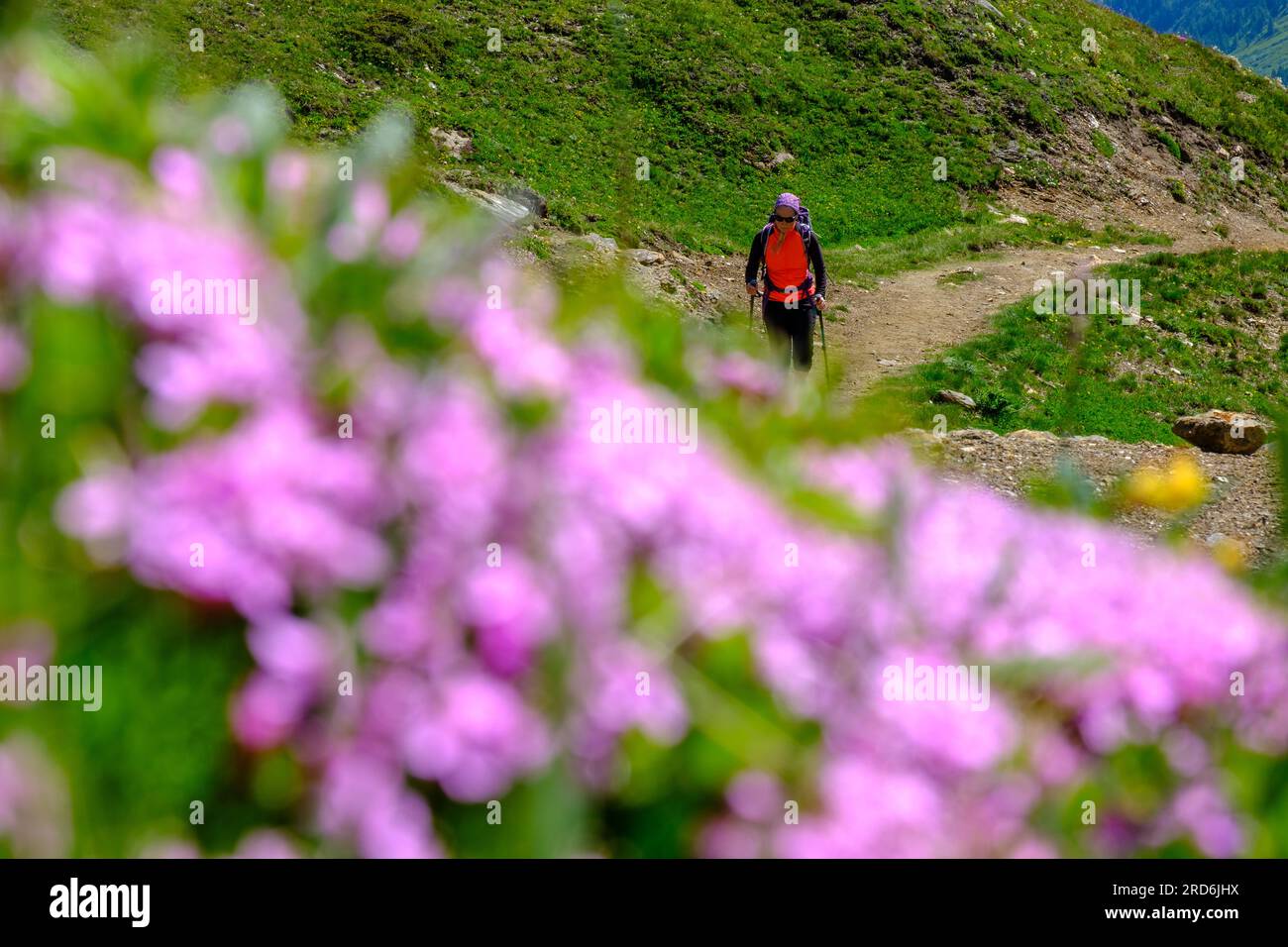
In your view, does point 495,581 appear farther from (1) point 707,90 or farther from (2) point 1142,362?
(1) point 707,90

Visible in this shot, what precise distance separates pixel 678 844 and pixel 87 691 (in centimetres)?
77

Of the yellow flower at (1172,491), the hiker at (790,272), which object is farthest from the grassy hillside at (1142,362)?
the yellow flower at (1172,491)

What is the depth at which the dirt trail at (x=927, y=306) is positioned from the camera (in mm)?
17797

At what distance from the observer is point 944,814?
1.45 m

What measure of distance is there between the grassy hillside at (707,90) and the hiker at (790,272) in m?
12.2

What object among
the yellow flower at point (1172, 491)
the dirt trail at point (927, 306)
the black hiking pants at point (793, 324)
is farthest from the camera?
the dirt trail at point (927, 306)

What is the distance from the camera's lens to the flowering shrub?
1.36 meters

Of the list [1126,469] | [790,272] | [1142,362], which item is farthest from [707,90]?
[1126,469]

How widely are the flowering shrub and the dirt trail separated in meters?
13.0

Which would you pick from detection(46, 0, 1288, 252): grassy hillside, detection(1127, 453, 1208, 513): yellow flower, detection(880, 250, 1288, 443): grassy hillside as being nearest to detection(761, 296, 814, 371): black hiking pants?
detection(880, 250, 1288, 443): grassy hillside

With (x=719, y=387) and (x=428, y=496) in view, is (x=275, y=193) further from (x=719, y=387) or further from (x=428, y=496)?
(x=719, y=387)

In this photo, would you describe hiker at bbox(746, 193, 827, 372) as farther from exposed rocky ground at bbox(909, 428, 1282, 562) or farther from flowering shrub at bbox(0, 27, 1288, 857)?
flowering shrub at bbox(0, 27, 1288, 857)

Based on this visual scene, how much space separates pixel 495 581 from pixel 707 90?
3404cm

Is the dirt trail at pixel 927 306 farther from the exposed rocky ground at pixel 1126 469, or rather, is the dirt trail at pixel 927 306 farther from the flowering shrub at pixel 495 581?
the flowering shrub at pixel 495 581
